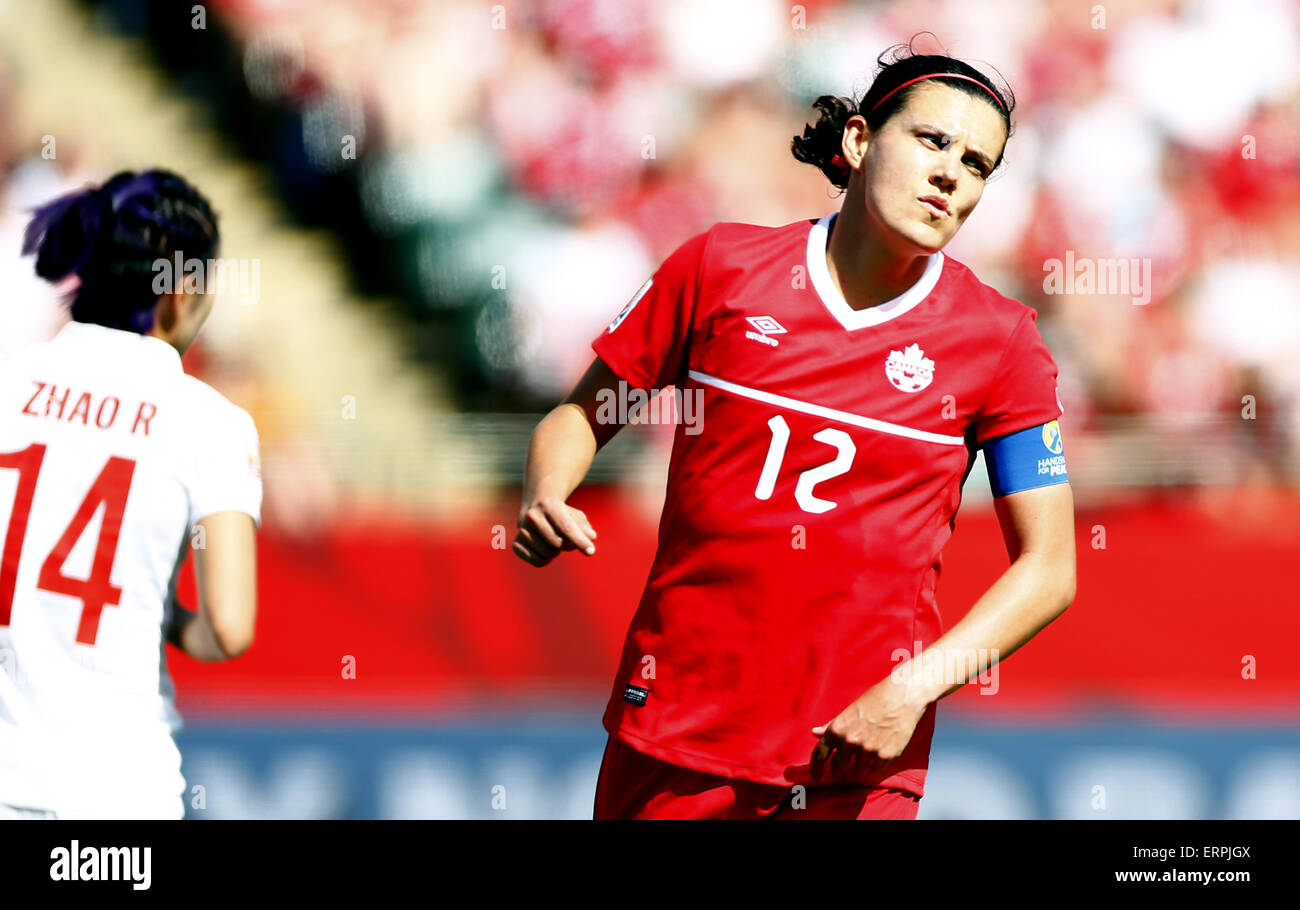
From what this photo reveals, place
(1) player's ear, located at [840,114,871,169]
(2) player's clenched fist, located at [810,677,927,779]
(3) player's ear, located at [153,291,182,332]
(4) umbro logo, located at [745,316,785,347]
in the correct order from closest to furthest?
(2) player's clenched fist, located at [810,677,927,779] < (3) player's ear, located at [153,291,182,332] < (4) umbro logo, located at [745,316,785,347] < (1) player's ear, located at [840,114,871,169]

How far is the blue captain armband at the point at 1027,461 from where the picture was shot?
7.25 ft

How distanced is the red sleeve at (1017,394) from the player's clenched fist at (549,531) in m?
0.65

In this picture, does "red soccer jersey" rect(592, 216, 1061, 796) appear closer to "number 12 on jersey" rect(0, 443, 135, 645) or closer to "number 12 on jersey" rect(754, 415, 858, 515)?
"number 12 on jersey" rect(754, 415, 858, 515)

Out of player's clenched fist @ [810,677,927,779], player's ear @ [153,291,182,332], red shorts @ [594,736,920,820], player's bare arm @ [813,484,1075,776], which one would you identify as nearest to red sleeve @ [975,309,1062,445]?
player's bare arm @ [813,484,1075,776]

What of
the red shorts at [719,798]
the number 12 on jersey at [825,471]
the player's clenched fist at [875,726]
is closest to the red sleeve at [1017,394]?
the number 12 on jersey at [825,471]

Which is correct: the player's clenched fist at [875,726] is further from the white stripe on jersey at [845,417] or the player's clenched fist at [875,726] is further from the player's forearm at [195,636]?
the player's forearm at [195,636]

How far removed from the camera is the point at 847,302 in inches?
91.0

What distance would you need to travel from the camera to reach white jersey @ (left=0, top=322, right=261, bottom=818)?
2064 mm

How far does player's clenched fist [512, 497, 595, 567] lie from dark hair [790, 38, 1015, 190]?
79 cm

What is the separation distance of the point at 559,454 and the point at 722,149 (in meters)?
3.39

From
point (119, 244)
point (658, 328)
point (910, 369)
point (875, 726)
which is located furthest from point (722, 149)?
point (875, 726)

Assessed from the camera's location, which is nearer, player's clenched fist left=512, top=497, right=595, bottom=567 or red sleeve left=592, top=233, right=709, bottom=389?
player's clenched fist left=512, top=497, right=595, bottom=567

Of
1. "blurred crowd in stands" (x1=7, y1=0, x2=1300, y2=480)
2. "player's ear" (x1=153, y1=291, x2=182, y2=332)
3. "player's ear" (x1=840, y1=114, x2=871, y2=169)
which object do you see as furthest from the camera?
"blurred crowd in stands" (x1=7, y1=0, x2=1300, y2=480)
